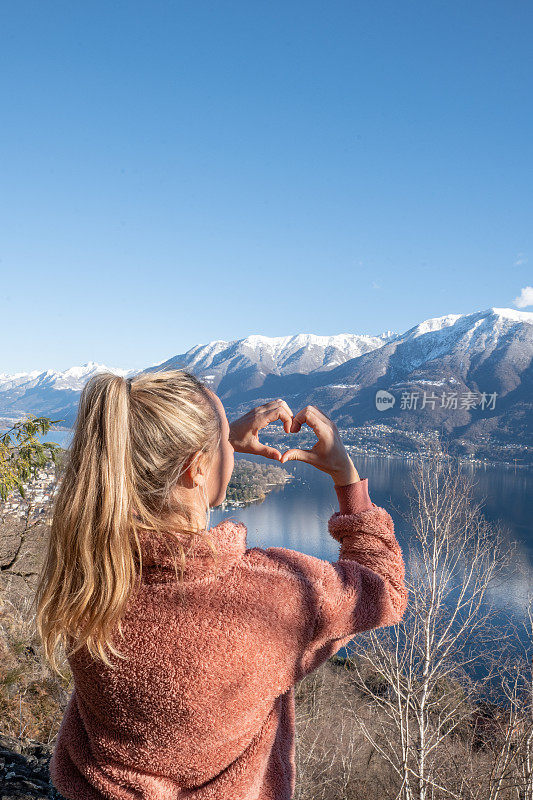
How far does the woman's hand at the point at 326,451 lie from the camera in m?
0.88

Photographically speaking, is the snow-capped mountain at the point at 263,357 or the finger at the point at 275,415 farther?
the snow-capped mountain at the point at 263,357

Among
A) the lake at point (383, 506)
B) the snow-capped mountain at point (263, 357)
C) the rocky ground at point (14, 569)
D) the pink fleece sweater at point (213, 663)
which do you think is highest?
the snow-capped mountain at point (263, 357)

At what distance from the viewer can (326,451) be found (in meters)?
0.89

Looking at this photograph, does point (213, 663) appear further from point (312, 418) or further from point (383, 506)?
point (383, 506)

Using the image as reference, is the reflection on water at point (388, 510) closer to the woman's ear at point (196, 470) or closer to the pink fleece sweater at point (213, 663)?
the pink fleece sweater at point (213, 663)

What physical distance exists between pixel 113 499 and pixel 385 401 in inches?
3416

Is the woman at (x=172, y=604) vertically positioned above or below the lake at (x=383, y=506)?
above

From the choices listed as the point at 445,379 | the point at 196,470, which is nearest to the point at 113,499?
the point at 196,470

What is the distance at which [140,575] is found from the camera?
2.23 feet

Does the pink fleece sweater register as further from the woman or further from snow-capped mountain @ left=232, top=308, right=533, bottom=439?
snow-capped mountain @ left=232, top=308, right=533, bottom=439

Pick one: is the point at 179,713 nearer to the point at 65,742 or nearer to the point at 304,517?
the point at 65,742

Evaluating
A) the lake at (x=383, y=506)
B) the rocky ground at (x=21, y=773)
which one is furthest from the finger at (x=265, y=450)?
the lake at (x=383, y=506)

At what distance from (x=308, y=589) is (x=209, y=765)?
1.03 ft

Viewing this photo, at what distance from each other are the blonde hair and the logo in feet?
275
